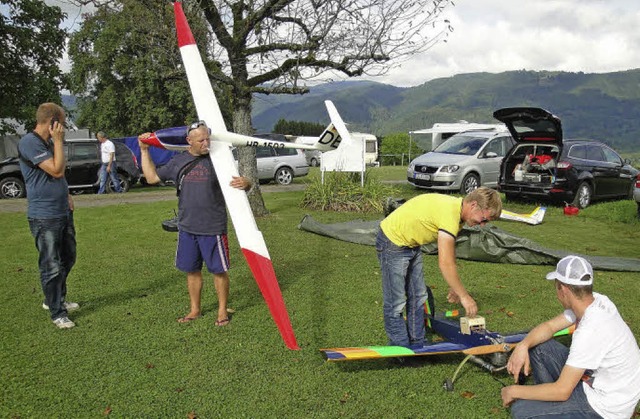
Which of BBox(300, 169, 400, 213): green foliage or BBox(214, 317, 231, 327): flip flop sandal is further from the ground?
BBox(300, 169, 400, 213): green foliage

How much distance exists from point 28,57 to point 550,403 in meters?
21.5

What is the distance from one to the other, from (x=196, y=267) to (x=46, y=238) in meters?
1.41

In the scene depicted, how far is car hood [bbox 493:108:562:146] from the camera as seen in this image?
1197cm

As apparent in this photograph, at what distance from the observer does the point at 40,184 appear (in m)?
4.74

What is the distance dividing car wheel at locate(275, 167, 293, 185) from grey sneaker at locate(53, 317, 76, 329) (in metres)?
14.9

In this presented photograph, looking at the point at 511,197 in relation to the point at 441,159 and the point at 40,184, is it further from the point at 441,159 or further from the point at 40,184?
the point at 40,184

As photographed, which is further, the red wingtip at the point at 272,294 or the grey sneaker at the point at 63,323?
the grey sneaker at the point at 63,323

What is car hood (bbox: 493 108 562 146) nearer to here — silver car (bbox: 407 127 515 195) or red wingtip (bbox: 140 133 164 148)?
silver car (bbox: 407 127 515 195)

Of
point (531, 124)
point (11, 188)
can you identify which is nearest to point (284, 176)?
point (11, 188)

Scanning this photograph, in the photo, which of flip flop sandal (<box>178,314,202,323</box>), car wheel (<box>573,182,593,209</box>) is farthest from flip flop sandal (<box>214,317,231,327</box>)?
car wheel (<box>573,182,593,209</box>)

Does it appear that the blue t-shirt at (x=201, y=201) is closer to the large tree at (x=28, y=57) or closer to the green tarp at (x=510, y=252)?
the green tarp at (x=510, y=252)

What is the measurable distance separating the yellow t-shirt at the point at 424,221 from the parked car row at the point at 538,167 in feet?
30.4

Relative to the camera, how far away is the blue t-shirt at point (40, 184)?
15.1ft

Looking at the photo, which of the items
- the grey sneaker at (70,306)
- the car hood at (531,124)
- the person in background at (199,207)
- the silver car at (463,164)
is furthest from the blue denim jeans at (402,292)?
the silver car at (463,164)
